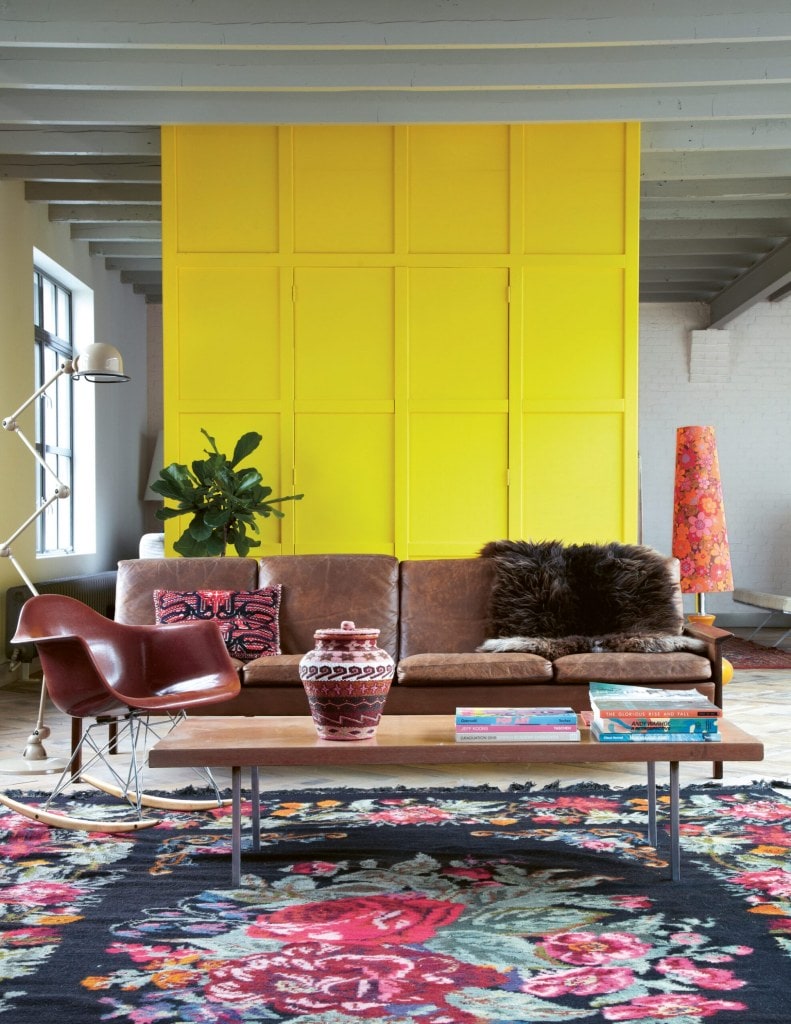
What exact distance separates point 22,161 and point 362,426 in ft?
10.0

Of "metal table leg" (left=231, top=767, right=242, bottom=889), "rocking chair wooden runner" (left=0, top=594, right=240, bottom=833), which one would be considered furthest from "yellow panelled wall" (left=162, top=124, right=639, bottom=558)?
"metal table leg" (left=231, top=767, right=242, bottom=889)

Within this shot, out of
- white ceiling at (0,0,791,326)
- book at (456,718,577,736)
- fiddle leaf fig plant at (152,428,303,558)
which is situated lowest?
book at (456,718,577,736)

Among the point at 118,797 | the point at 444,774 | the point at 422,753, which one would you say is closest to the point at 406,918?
the point at 422,753

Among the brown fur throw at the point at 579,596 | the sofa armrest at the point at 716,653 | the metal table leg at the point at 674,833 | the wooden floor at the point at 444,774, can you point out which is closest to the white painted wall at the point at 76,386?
the wooden floor at the point at 444,774

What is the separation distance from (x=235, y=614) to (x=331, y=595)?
45 centimetres

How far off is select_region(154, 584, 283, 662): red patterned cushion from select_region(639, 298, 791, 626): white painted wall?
7404 millimetres

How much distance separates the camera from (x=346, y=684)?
279 centimetres

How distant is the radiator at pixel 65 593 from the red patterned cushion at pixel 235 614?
1.35 meters

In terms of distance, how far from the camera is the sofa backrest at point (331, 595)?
473cm

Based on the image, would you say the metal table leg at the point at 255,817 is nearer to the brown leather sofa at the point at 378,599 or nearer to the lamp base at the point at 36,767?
the brown leather sofa at the point at 378,599

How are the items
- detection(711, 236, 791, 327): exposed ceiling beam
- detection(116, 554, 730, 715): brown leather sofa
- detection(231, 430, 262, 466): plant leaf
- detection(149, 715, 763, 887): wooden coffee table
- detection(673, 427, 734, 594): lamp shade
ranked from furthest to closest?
1. detection(711, 236, 791, 327): exposed ceiling beam
2. detection(673, 427, 734, 594): lamp shade
3. detection(231, 430, 262, 466): plant leaf
4. detection(116, 554, 730, 715): brown leather sofa
5. detection(149, 715, 763, 887): wooden coffee table

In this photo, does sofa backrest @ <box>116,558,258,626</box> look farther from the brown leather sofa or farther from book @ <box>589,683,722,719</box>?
book @ <box>589,683,722,719</box>

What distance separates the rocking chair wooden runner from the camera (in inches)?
132

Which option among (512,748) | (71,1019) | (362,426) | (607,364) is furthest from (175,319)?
(71,1019)
